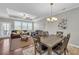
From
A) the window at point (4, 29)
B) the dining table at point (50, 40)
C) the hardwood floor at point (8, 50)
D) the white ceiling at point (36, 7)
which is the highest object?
the white ceiling at point (36, 7)

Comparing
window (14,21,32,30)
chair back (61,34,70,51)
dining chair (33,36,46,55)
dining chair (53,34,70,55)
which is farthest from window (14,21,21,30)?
chair back (61,34,70,51)

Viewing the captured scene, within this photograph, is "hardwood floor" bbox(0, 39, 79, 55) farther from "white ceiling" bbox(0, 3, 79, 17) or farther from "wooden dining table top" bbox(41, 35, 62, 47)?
"white ceiling" bbox(0, 3, 79, 17)

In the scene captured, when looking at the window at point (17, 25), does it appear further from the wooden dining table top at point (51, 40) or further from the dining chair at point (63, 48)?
the dining chair at point (63, 48)

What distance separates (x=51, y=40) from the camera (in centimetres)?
196

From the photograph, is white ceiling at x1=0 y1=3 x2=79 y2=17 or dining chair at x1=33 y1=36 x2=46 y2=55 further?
dining chair at x1=33 y1=36 x2=46 y2=55

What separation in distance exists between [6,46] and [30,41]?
0.47m

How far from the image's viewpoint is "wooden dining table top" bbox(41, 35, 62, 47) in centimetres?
192

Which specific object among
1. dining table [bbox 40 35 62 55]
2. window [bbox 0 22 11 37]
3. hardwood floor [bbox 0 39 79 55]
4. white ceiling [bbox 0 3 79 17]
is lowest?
hardwood floor [bbox 0 39 79 55]

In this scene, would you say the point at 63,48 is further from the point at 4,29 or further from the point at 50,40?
the point at 4,29

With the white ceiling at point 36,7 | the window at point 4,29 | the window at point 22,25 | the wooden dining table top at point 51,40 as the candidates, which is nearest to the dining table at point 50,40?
the wooden dining table top at point 51,40

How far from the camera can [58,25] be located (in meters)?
1.99

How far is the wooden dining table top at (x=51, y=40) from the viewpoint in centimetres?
192

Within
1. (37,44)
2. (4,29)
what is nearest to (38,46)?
(37,44)
